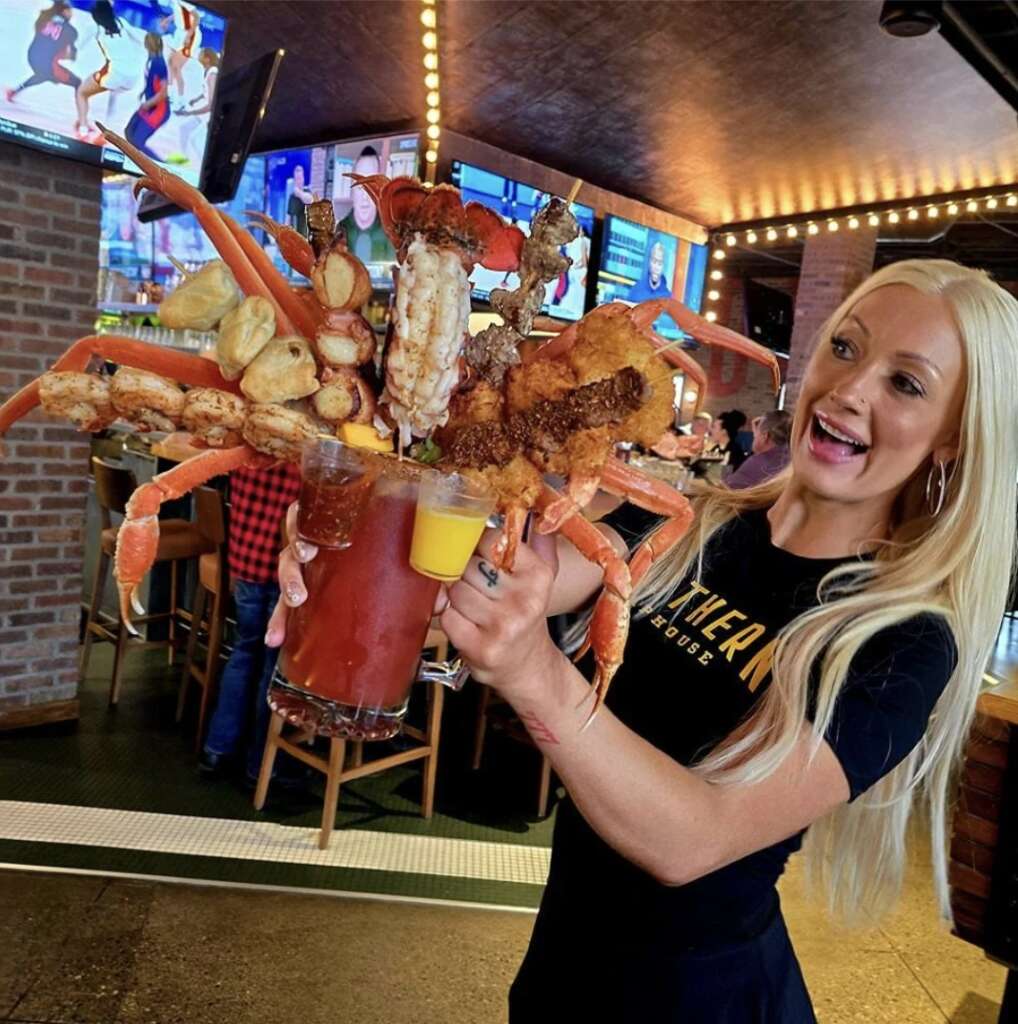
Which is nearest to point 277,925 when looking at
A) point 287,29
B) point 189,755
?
point 189,755

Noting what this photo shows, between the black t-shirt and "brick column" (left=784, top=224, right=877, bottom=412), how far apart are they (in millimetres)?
6453

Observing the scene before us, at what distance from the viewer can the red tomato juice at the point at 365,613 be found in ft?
2.99

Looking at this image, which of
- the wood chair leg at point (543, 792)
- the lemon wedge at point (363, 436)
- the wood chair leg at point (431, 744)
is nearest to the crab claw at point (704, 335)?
the lemon wedge at point (363, 436)

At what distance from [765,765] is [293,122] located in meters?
6.45

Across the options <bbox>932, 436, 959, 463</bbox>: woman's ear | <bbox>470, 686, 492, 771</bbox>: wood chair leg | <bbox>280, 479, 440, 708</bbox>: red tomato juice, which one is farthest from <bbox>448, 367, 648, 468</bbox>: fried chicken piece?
<bbox>470, 686, 492, 771</bbox>: wood chair leg

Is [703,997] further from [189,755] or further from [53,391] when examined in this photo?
[189,755]

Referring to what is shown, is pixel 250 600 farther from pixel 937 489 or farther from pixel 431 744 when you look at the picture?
pixel 937 489

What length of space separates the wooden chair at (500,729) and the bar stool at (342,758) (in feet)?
1.32

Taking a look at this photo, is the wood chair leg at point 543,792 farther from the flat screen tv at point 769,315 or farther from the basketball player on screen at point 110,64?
the flat screen tv at point 769,315

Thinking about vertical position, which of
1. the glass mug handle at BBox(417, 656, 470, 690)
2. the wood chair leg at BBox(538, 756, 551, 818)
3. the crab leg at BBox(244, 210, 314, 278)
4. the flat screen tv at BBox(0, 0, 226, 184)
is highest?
the flat screen tv at BBox(0, 0, 226, 184)

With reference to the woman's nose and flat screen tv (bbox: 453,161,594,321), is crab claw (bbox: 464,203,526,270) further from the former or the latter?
flat screen tv (bbox: 453,161,594,321)

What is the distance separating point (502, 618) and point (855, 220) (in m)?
7.43

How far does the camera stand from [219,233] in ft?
2.74

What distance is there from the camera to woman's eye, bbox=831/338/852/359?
133cm
